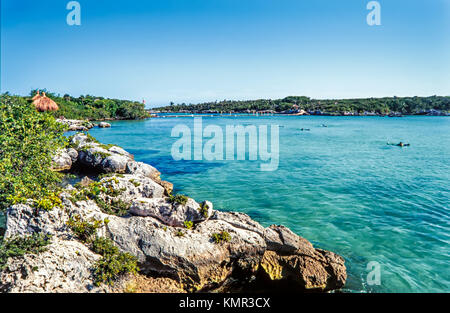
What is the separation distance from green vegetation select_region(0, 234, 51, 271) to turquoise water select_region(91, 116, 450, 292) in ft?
35.9

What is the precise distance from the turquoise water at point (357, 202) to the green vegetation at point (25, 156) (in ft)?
34.4

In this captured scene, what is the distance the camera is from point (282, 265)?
10.0 m

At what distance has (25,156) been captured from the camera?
37.2 feet

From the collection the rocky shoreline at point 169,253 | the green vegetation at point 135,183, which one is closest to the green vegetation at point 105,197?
the rocky shoreline at point 169,253

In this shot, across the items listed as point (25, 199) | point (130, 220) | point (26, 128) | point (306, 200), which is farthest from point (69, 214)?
point (306, 200)

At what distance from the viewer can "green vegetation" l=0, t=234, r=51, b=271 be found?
7.12 m

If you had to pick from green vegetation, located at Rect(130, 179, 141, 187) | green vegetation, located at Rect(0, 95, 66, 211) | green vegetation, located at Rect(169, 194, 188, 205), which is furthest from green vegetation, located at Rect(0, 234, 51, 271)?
green vegetation, located at Rect(130, 179, 141, 187)

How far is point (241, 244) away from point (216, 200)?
894 centimetres

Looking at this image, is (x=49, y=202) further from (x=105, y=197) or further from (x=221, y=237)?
(x=221, y=237)

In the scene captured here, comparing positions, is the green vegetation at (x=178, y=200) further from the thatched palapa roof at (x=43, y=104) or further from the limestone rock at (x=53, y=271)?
the thatched palapa roof at (x=43, y=104)

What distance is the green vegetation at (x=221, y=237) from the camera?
9.63m
